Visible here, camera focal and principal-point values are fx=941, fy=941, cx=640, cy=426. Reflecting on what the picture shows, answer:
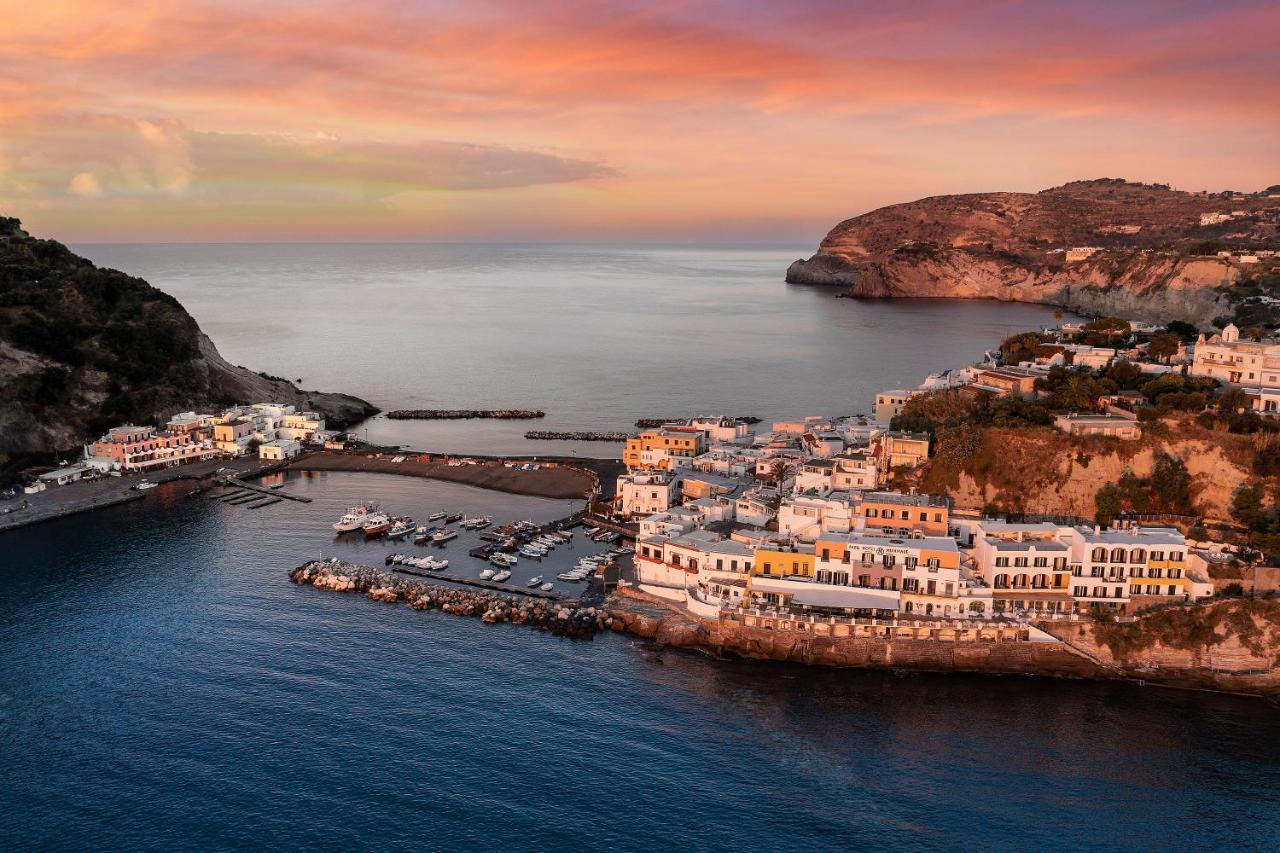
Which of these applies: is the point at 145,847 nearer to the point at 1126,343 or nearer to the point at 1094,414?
the point at 1094,414

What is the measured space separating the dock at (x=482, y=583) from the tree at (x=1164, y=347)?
45075 mm

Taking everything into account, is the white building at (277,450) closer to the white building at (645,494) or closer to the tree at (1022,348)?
the white building at (645,494)

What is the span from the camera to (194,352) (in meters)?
82.2

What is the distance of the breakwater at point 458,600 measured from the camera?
40.0 metres

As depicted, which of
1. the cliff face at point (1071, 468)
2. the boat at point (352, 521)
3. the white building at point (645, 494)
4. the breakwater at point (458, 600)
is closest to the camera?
the breakwater at point (458, 600)

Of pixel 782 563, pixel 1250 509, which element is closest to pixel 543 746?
pixel 782 563

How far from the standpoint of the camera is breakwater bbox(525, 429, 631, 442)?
77625mm

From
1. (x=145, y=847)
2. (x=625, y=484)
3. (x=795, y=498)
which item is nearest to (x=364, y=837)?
(x=145, y=847)

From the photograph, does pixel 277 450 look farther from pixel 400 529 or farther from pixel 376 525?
pixel 400 529

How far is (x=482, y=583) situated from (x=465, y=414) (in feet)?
149

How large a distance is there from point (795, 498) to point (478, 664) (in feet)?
55.9

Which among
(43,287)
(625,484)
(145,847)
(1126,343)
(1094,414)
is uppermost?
(43,287)

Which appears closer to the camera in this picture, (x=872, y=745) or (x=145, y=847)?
Result: (x=145, y=847)

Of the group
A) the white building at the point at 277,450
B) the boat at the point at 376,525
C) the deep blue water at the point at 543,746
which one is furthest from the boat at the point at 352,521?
the white building at the point at 277,450
